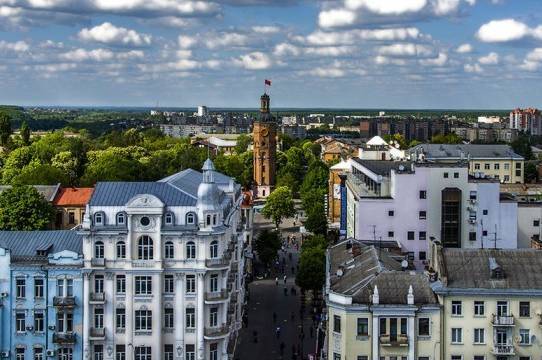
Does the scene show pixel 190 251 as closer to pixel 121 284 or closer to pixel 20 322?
pixel 121 284

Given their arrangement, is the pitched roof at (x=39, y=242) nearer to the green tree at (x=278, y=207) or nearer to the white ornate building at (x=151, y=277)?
the white ornate building at (x=151, y=277)

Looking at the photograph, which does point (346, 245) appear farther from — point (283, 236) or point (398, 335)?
point (283, 236)

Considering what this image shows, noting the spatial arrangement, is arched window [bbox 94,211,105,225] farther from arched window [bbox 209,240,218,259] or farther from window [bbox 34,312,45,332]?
arched window [bbox 209,240,218,259]

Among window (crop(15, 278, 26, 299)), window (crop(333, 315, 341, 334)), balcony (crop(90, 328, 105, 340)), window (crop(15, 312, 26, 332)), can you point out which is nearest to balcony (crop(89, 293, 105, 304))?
balcony (crop(90, 328, 105, 340))

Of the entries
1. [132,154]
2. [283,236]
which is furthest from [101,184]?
[132,154]

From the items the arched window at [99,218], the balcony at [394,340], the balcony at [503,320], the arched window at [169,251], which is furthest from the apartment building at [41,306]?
the balcony at [503,320]

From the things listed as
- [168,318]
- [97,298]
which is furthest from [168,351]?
[97,298]
